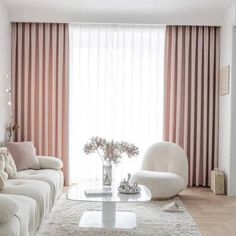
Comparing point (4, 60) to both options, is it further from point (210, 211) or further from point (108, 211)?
point (210, 211)

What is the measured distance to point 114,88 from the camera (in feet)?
20.4

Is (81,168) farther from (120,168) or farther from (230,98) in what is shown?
(230,98)

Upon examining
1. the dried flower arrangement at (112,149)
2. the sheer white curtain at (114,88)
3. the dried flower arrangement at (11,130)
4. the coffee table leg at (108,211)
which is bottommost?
the coffee table leg at (108,211)

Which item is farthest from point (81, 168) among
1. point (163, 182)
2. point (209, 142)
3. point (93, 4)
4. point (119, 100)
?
point (93, 4)

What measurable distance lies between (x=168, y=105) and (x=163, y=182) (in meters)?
1.51

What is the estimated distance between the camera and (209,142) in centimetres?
622

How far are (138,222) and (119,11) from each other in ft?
10.7

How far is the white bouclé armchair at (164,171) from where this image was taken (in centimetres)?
514

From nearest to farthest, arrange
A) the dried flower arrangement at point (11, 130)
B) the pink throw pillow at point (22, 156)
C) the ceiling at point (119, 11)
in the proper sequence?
the pink throw pillow at point (22, 156) < the ceiling at point (119, 11) < the dried flower arrangement at point (11, 130)

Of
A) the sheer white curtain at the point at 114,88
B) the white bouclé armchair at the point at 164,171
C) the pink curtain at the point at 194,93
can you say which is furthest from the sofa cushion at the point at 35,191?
the pink curtain at the point at 194,93

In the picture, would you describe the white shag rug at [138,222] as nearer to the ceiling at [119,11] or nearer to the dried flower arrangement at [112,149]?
the dried flower arrangement at [112,149]

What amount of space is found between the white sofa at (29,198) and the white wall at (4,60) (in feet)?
2.91

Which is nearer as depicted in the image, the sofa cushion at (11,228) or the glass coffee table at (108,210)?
the sofa cushion at (11,228)

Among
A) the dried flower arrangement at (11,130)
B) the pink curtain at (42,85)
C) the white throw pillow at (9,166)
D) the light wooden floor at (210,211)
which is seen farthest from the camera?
the pink curtain at (42,85)
